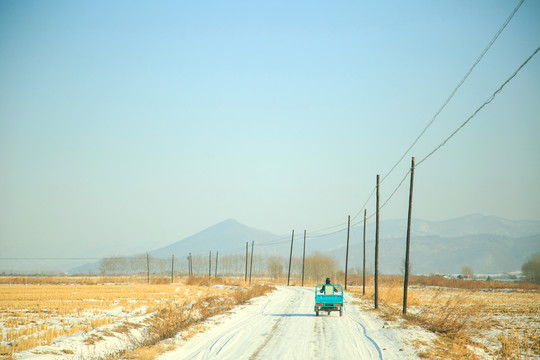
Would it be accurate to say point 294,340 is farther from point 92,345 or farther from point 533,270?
point 533,270

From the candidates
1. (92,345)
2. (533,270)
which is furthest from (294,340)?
(533,270)

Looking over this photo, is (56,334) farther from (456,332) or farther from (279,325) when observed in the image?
(456,332)

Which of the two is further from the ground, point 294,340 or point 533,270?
point 294,340

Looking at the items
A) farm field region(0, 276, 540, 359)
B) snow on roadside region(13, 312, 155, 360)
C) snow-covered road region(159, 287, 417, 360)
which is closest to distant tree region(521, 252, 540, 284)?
farm field region(0, 276, 540, 359)

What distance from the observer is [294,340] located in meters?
15.5

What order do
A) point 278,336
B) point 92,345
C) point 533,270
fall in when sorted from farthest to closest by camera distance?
point 533,270 < point 278,336 < point 92,345

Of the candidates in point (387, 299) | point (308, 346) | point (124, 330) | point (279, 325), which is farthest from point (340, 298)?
point (387, 299)

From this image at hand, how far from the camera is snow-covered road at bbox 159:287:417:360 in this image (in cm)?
1316

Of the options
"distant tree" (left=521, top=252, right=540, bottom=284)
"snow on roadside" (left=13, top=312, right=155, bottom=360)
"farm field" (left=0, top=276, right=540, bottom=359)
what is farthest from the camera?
"distant tree" (left=521, top=252, right=540, bottom=284)

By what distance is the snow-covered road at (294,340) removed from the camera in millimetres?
13156

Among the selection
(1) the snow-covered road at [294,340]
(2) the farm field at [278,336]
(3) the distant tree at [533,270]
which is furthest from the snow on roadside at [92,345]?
(3) the distant tree at [533,270]

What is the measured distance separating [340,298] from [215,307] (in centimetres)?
833

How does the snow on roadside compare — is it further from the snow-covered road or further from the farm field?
the snow-covered road

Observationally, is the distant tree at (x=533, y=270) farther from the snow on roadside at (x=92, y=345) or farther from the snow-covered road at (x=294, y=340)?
the snow on roadside at (x=92, y=345)
